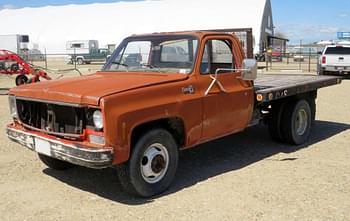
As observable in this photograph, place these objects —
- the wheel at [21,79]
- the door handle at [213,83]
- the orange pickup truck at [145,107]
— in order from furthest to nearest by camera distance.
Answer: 1. the wheel at [21,79]
2. the door handle at [213,83]
3. the orange pickup truck at [145,107]

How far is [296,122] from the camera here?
26.2 ft

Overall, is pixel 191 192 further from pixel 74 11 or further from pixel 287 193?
pixel 74 11

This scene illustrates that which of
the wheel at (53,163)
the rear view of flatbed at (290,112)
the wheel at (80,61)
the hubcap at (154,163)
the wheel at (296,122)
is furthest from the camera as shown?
the wheel at (80,61)

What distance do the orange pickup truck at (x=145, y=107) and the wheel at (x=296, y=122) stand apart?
795mm

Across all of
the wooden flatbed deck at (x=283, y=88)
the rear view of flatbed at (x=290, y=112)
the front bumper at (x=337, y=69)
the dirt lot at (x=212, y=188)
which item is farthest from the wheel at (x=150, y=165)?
the front bumper at (x=337, y=69)

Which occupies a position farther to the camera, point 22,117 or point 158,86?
point 22,117

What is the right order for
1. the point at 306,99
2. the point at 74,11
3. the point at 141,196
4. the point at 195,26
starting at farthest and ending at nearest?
the point at 74,11, the point at 195,26, the point at 306,99, the point at 141,196

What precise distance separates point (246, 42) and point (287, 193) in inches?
152

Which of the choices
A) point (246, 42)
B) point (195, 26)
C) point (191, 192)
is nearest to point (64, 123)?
point (191, 192)

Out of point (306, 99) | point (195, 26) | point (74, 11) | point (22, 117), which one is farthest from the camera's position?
point (74, 11)

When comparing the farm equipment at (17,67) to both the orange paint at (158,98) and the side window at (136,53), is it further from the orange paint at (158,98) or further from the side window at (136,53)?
the orange paint at (158,98)

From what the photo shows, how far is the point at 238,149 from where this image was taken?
7.68 metres

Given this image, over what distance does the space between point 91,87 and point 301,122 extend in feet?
14.7

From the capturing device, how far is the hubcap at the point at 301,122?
26.4 ft
